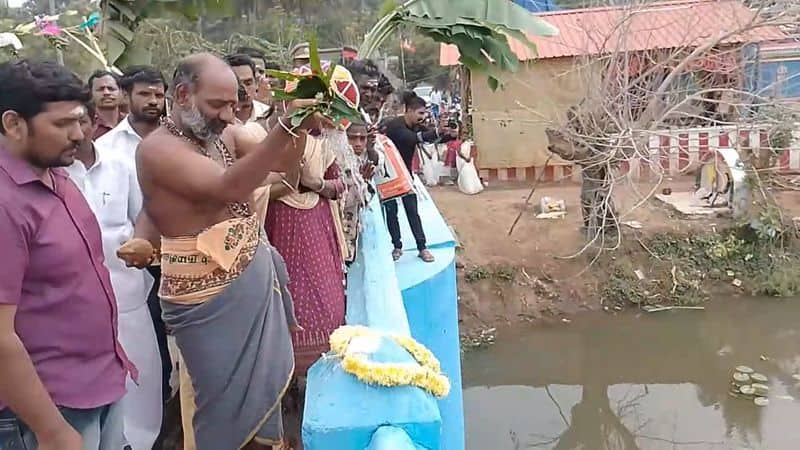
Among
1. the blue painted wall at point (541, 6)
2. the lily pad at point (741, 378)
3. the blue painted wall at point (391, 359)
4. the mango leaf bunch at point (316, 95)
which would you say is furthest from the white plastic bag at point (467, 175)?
the mango leaf bunch at point (316, 95)

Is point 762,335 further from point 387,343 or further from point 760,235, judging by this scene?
point 387,343

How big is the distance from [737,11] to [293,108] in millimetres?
8002

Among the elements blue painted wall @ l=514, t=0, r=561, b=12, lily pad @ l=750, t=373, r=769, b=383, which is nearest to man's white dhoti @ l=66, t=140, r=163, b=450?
lily pad @ l=750, t=373, r=769, b=383

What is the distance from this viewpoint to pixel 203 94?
193 centimetres

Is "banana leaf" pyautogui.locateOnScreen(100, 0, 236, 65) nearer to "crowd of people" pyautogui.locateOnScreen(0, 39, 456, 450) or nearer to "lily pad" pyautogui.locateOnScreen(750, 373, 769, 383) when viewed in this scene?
"crowd of people" pyautogui.locateOnScreen(0, 39, 456, 450)

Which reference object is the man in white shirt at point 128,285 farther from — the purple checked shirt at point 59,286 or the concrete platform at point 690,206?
the concrete platform at point 690,206

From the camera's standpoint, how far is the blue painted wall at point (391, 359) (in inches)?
53.1

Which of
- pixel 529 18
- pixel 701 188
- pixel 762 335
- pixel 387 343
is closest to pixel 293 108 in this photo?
pixel 387 343

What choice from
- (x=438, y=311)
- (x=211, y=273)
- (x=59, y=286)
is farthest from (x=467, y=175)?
(x=59, y=286)

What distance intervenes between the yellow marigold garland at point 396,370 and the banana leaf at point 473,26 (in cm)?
367

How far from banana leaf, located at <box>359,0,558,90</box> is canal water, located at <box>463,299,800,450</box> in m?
3.67

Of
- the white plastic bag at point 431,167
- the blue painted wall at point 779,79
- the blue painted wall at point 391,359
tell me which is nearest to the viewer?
the blue painted wall at point 391,359

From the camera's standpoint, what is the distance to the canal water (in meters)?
7.33

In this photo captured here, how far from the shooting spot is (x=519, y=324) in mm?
9211
